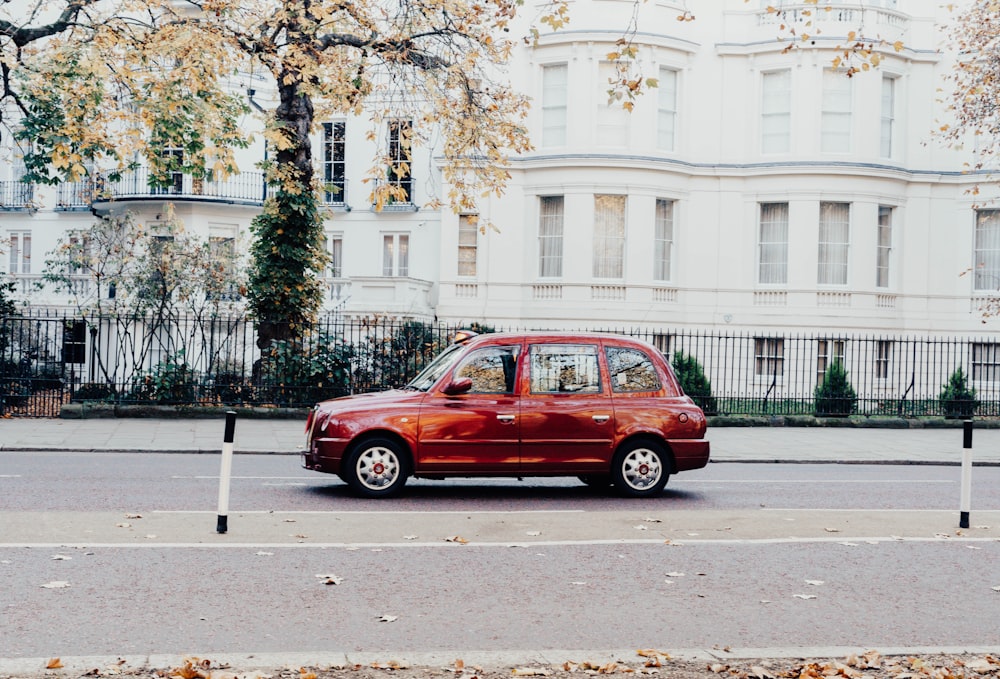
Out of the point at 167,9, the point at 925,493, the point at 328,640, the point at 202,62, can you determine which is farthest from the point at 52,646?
the point at 167,9

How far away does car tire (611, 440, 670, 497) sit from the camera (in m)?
12.1

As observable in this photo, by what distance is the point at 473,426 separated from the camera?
11.7 m

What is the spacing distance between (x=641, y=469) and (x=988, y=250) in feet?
78.8

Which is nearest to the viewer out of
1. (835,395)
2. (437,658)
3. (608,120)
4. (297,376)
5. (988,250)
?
(437,658)

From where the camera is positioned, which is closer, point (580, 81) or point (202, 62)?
point (202, 62)

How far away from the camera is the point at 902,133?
32000 millimetres

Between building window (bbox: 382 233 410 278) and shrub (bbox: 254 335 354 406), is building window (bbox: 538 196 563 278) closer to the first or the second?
building window (bbox: 382 233 410 278)

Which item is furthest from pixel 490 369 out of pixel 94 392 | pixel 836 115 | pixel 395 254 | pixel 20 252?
pixel 20 252

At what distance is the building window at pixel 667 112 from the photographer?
103ft

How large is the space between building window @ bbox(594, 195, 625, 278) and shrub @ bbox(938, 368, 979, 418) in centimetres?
919

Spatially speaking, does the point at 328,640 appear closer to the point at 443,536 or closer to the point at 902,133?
the point at 443,536

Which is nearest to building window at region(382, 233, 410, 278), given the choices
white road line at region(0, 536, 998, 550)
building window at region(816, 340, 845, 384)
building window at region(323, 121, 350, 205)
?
building window at region(323, 121, 350, 205)

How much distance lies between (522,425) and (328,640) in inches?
226

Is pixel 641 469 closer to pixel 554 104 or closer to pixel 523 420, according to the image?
pixel 523 420
